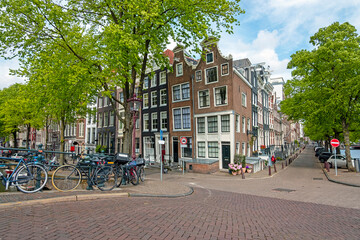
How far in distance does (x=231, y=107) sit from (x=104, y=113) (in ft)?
77.4

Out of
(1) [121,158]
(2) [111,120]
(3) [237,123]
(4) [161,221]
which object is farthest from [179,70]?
(4) [161,221]

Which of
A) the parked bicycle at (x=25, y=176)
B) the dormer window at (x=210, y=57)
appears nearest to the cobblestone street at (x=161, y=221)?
the parked bicycle at (x=25, y=176)

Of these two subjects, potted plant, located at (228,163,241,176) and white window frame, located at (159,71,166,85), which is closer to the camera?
potted plant, located at (228,163,241,176)

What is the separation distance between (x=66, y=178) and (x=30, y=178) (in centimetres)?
115

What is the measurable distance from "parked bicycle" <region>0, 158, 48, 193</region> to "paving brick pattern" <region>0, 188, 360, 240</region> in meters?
1.47

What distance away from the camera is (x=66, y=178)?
7.53 meters

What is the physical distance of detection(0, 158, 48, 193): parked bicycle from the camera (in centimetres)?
635

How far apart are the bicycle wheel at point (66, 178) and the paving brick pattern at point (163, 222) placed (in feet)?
5.27

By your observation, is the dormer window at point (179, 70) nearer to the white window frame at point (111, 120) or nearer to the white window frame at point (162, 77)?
the white window frame at point (162, 77)

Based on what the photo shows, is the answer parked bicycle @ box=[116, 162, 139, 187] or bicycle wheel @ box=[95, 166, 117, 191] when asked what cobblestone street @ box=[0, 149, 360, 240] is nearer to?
bicycle wheel @ box=[95, 166, 117, 191]

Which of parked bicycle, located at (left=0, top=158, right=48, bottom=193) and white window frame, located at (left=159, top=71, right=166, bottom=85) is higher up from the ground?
white window frame, located at (left=159, top=71, right=166, bottom=85)

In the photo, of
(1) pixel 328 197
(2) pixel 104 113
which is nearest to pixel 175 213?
(1) pixel 328 197

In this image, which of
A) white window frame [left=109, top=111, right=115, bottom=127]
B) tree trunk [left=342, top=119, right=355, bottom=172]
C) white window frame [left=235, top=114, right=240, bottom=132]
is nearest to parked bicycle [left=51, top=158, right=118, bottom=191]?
white window frame [left=235, top=114, right=240, bottom=132]

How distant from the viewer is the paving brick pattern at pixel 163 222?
13.9ft
